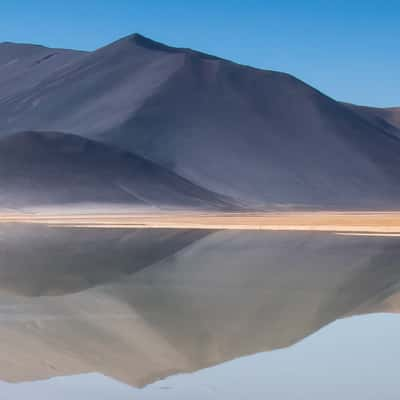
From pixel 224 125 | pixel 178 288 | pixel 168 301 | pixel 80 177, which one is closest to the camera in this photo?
pixel 168 301

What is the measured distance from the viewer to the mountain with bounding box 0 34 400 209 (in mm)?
104250

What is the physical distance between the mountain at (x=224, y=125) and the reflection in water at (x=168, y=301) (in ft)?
232

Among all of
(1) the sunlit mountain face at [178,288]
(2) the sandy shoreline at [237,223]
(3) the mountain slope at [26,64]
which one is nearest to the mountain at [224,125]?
(1) the sunlit mountain face at [178,288]

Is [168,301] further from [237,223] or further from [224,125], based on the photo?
[224,125]

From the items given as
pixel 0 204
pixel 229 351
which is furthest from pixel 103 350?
pixel 0 204

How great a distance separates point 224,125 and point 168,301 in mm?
97847

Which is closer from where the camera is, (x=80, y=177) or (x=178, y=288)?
(x=178, y=288)

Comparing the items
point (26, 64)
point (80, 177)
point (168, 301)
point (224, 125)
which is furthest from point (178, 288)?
point (26, 64)

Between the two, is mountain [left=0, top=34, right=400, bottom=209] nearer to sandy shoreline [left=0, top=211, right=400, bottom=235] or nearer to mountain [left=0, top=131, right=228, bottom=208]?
mountain [left=0, top=131, right=228, bottom=208]

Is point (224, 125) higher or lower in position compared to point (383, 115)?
lower

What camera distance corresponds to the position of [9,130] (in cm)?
11656

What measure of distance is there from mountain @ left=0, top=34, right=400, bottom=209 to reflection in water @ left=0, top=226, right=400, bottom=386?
70.8m

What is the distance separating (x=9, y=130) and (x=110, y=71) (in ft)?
56.7

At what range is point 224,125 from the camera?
370 ft
